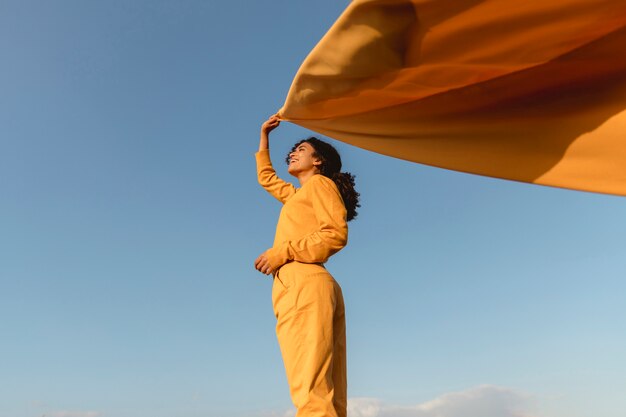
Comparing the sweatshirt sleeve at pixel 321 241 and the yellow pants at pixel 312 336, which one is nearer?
the yellow pants at pixel 312 336

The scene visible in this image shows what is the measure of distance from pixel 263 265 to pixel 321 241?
34 cm

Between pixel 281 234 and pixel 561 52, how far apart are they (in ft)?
5.50

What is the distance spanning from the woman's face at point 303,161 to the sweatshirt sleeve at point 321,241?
0.42 metres

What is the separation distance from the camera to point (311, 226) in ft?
11.5

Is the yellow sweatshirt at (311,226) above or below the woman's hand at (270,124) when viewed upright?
below

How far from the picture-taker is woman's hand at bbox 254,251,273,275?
11.0 ft

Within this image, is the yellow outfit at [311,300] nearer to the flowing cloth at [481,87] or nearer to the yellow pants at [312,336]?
the yellow pants at [312,336]

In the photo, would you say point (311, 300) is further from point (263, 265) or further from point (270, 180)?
point (270, 180)

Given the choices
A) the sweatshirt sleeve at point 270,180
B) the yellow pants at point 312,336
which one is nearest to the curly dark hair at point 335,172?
the sweatshirt sleeve at point 270,180

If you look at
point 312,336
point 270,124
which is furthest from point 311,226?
point 270,124

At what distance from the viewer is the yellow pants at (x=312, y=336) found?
2.96 metres

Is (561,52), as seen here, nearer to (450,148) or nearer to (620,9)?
(620,9)

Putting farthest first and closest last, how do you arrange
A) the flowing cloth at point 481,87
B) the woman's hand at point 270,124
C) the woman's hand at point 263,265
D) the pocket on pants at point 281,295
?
the woman's hand at point 270,124, the woman's hand at point 263,265, the pocket on pants at point 281,295, the flowing cloth at point 481,87

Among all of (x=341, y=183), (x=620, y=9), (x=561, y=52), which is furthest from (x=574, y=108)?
(x=341, y=183)
